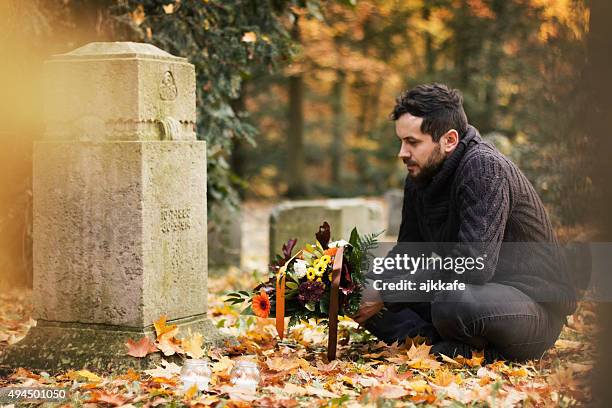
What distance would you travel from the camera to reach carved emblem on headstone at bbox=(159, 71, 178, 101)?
5.38 meters

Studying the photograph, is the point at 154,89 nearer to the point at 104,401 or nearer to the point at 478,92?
the point at 104,401

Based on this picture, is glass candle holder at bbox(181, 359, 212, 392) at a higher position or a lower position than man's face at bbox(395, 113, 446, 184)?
lower

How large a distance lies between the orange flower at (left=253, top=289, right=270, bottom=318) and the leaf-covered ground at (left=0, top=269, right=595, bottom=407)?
0.83 ft

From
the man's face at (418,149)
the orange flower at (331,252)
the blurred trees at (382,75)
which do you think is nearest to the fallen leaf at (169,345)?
the orange flower at (331,252)

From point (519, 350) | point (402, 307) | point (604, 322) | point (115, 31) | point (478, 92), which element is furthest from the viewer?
point (478, 92)

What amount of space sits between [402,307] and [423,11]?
52.9 ft

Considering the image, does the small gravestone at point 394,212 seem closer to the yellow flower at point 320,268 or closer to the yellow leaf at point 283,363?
the yellow flower at point 320,268

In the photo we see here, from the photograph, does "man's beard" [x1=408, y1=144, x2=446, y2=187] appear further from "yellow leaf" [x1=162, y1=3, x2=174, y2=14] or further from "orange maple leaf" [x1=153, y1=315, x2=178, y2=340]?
"yellow leaf" [x1=162, y1=3, x2=174, y2=14]

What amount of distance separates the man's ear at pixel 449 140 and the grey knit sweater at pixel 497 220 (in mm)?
37

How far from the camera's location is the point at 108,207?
524cm

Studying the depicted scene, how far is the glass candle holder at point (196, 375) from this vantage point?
456cm

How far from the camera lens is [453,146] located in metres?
5.40

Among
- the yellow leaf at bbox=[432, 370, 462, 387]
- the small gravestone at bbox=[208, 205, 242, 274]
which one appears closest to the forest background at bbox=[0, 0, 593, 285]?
the small gravestone at bbox=[208, 205, 242, 274]

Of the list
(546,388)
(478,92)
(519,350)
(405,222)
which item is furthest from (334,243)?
(478,92)
